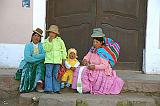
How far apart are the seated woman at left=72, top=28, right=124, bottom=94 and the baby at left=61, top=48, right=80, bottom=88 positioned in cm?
8

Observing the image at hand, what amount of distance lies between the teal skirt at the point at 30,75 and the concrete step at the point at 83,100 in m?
0.18

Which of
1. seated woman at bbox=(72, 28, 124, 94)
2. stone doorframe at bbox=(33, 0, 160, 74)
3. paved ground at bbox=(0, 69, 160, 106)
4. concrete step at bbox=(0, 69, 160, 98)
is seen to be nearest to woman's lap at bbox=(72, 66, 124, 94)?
seated woman at bbox=(72, 28, 124, 94)

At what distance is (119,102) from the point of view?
557cm

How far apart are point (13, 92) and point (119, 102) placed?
6.54ft

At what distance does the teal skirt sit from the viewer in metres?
5.96

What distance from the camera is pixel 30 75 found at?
19.6ft

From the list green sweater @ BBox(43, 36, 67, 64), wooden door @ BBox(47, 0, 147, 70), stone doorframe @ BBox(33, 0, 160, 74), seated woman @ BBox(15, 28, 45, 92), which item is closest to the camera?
green sweater @ BBox(43, 36, 67, 64)

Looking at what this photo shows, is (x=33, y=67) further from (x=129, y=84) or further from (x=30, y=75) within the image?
(x=129, y=84)

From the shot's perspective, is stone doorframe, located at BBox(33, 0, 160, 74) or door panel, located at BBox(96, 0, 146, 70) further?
door panel, located at BBox(96, 0, 146, 70)

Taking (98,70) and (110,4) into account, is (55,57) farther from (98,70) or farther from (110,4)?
(110,4)

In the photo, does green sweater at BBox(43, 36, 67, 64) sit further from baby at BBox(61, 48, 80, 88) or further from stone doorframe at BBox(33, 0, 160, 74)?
stone doorframe at BBox(33, 0, 160, 74)

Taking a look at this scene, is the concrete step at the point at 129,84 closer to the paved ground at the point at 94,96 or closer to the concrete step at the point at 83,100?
the paved ground at the point at 94,96

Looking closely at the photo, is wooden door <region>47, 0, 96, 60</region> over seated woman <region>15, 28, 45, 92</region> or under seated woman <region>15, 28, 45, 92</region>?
over

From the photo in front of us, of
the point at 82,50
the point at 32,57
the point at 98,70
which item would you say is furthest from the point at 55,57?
the point at 82,50
